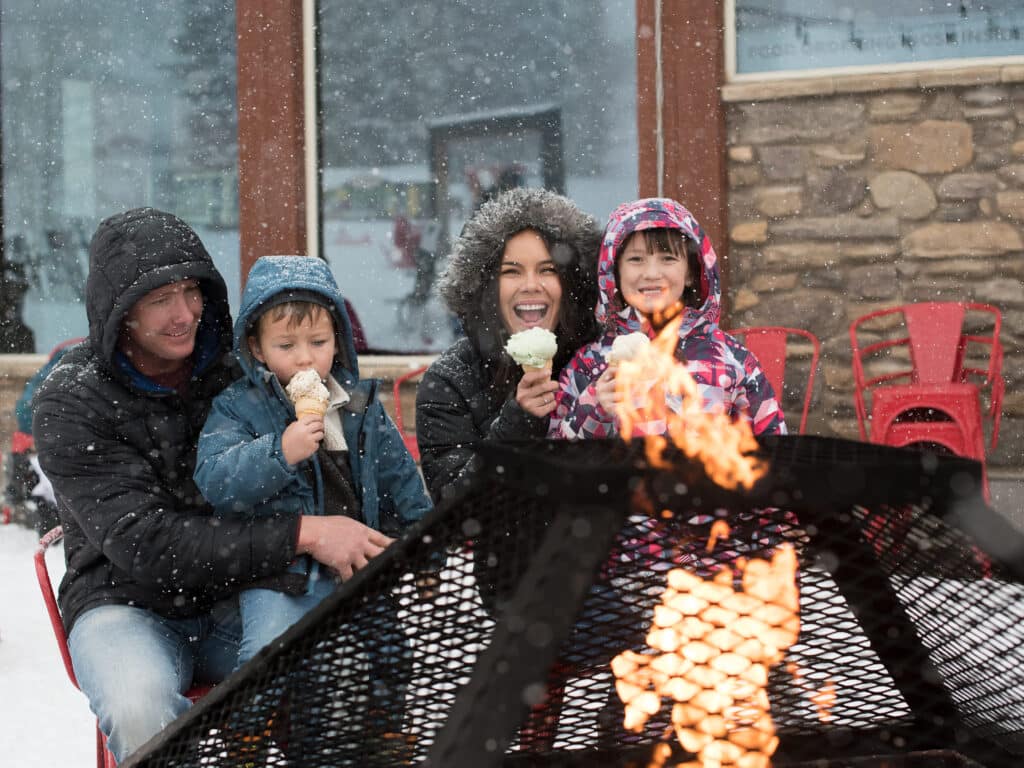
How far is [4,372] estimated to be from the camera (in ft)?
22.2

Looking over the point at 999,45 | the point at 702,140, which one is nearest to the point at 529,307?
the point at 702,140

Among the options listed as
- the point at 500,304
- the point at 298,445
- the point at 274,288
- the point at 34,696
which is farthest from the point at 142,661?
the point at 34,696

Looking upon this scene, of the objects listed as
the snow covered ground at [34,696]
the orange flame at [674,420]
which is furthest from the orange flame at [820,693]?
the snow covered ground at [34,696]

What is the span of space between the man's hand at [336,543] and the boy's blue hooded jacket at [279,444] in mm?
108

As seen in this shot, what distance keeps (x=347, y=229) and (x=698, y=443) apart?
4.99 m

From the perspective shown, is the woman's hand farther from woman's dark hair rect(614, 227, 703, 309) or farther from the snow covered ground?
the snow covered ground

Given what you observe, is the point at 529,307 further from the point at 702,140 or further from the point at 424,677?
the point at 702,140

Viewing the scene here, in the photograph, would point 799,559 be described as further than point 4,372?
No

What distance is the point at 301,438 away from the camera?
216cm

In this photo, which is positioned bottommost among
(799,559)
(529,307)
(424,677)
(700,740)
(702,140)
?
(700,740)

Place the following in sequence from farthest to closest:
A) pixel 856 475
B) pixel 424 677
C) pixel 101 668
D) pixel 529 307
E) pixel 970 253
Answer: pixel 970 253 → pixel 529 307 → pixel 101 668 → pixel 424 677 → pixel 856 475

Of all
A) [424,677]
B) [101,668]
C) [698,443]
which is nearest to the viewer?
[698,443]

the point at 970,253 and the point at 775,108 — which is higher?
the point at 775,108

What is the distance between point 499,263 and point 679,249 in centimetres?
47
